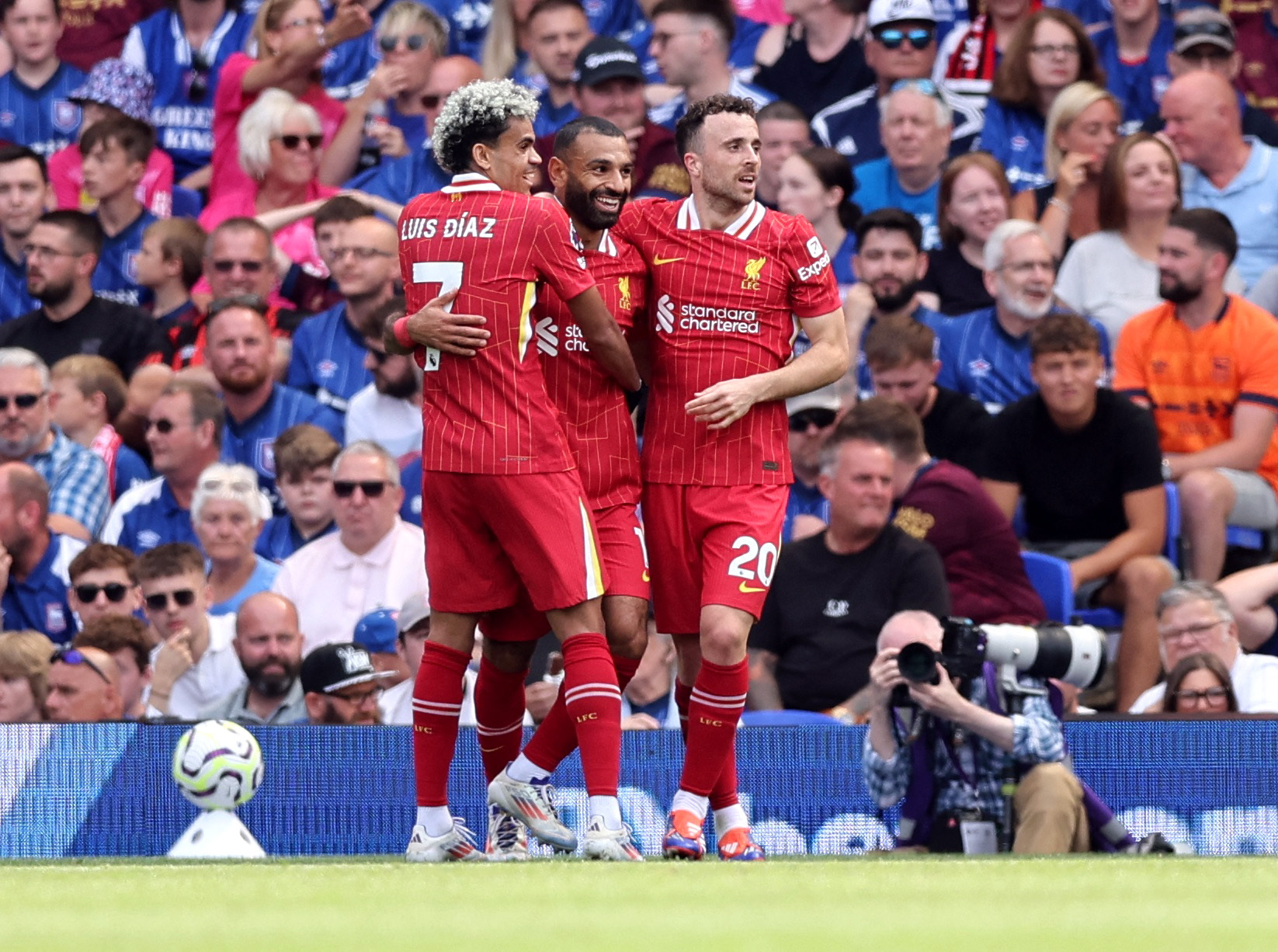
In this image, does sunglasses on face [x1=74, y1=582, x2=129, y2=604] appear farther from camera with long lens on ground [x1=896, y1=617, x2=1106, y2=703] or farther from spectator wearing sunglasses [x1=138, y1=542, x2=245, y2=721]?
camera with long lens on ground [x1=896, y1=617, x2=1106, y2=703]

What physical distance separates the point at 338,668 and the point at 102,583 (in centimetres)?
173

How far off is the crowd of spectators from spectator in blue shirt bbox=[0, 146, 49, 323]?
0.08 ft

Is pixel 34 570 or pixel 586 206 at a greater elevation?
pixel 586 206

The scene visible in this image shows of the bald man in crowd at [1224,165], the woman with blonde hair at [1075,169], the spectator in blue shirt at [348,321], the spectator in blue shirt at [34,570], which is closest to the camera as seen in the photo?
the spectator in blue shirt at [34,570]

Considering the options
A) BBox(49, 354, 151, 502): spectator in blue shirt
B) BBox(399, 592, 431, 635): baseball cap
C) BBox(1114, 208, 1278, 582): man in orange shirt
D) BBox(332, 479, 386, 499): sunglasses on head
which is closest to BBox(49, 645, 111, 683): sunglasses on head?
BBox(399, 592, 431, 635): baseball cap

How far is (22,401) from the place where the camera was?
11398 mm

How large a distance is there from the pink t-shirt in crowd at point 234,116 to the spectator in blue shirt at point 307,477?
3.35m

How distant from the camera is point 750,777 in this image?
8.71 meters

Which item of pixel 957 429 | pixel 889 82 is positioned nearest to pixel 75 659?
pixel 957 429

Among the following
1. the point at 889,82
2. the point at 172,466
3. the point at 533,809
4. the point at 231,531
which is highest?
the point at 889,82

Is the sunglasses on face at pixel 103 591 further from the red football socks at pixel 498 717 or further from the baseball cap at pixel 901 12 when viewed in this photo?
the baseball cap at pixel 901 12

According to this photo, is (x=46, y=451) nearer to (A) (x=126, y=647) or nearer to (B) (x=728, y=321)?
(A) (x=126, y=647)

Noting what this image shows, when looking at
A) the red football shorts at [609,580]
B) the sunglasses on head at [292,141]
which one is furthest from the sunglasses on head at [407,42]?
the red football shorts at [609,580]

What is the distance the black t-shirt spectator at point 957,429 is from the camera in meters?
10.8
